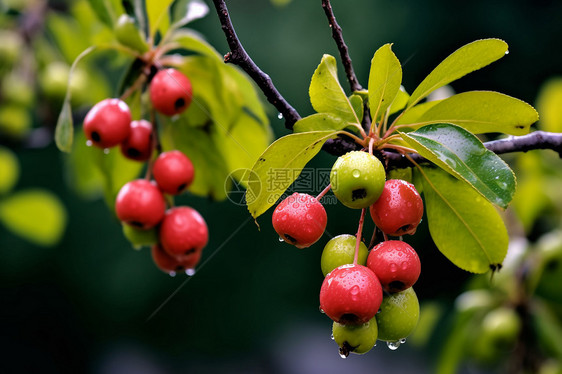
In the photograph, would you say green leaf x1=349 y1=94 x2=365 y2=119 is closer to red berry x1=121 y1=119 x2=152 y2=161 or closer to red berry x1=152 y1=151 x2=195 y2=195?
red berry x1=152 y1=151 x2=195 y2=195

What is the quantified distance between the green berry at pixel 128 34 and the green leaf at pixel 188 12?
133 millimetres

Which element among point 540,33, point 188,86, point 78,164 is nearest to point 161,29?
point 188,86

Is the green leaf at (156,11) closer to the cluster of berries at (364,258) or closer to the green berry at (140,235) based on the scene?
the green berry at (140,235)

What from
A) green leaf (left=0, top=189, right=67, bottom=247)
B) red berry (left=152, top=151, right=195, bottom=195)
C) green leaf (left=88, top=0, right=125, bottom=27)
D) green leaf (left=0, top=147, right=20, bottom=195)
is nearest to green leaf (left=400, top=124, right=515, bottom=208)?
red berry (left=152, top=151, right=195, bottom=195)

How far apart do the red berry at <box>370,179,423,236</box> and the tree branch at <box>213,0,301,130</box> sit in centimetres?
23

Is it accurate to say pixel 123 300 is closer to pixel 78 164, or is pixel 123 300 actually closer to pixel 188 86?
pixel 78 164

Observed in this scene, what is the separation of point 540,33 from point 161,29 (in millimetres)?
6546

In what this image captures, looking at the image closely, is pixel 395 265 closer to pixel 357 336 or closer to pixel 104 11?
pixel 357 336

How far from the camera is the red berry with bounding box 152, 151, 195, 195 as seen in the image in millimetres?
1318

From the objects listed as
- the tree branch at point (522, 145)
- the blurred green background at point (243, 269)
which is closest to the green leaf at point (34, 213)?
the tree branch at point (522, 145)

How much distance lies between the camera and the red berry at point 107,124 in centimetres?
127

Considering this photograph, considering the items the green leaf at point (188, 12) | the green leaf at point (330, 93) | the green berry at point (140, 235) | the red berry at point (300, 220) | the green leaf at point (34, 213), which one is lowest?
the green leaf at point (34, 213)

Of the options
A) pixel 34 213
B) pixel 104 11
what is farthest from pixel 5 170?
pixel 104 11

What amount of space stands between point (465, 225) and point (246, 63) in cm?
52
